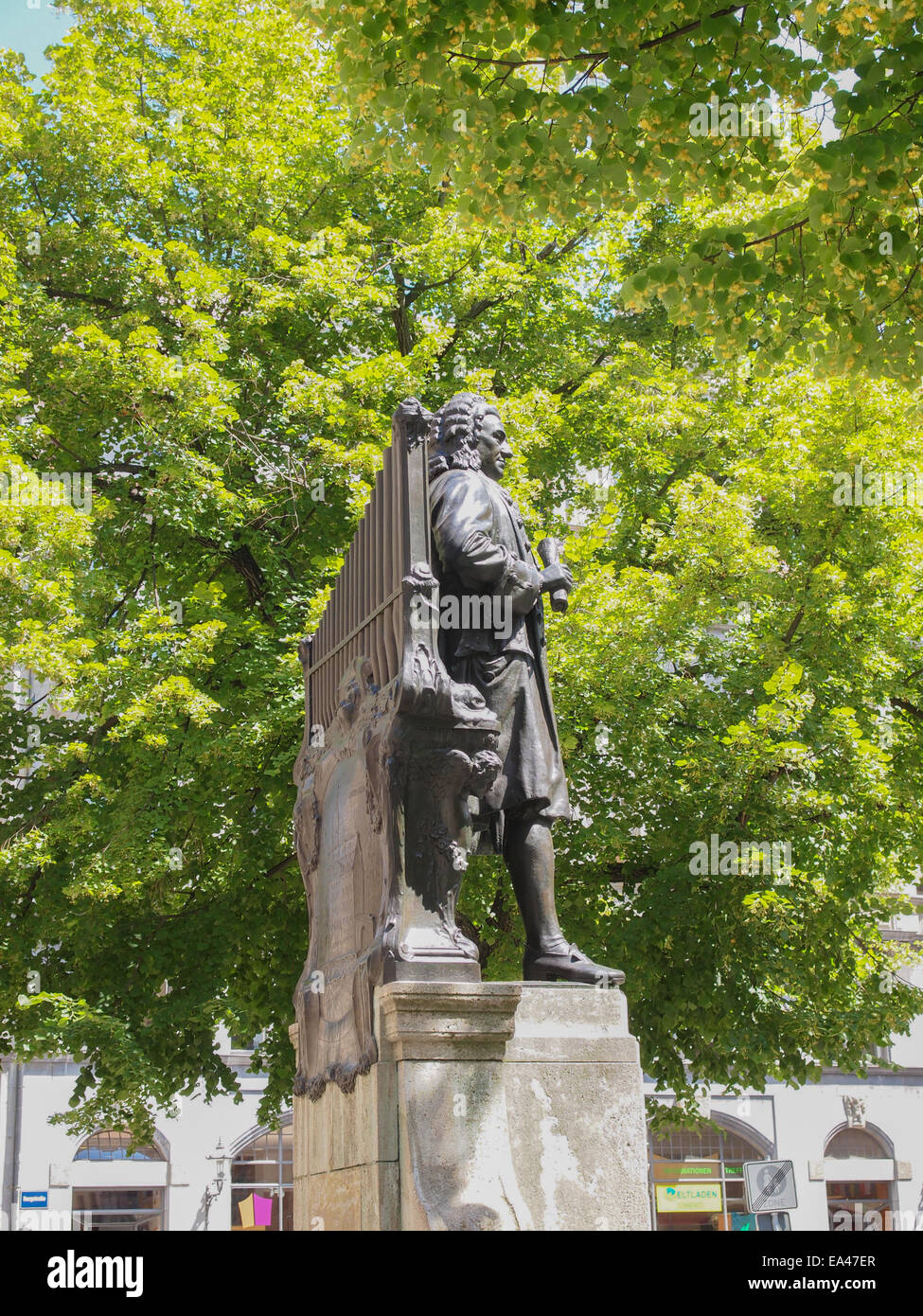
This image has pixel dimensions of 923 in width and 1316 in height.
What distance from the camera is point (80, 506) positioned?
12133 mm

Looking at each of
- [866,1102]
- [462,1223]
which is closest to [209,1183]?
[866,1102]

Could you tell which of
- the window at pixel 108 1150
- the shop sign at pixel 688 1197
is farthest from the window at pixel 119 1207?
the shop sign at pixel 688 1197

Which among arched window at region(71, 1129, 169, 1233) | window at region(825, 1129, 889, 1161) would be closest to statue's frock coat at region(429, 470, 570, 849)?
arched window at region(71, 1129, 169, 1233)

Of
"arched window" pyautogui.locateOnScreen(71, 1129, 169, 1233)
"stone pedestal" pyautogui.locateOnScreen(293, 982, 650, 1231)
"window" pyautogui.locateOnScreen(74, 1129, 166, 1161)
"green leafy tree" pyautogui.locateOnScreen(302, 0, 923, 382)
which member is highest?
"green leafy tree" pyautogui.locateOnScreen(302, 0, 923, 382)

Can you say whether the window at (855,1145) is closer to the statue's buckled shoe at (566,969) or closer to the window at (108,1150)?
the window at (108,1150)

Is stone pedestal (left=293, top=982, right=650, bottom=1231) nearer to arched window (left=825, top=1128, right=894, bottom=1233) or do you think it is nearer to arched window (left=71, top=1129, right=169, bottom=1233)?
arched window (left=71, top=1129, right=169, bottom=1233)

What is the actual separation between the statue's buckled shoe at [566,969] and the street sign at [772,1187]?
7.65 m

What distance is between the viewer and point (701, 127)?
6.59 m

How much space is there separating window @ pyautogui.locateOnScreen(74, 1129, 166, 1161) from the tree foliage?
11769 mm

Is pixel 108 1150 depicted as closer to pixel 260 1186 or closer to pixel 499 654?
pixel 260 1186

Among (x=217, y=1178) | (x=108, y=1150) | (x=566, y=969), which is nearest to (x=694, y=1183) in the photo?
(x=217, y=1178)

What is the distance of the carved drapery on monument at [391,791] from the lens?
536 cm

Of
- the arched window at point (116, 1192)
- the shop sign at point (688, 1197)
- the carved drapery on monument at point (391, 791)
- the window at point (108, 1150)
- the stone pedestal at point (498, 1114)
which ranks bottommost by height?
the shop sign at point (688, 1197)

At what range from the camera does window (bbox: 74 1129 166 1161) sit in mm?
22625
